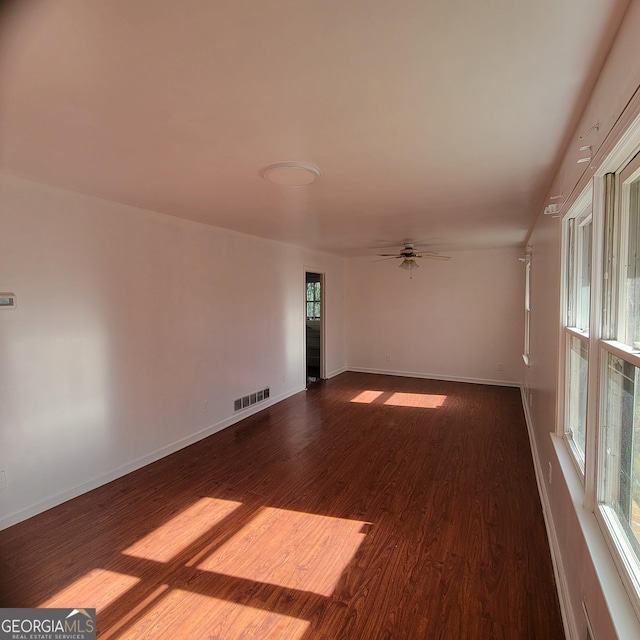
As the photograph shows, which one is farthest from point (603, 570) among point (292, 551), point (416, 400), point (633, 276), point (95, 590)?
point (416, 400)

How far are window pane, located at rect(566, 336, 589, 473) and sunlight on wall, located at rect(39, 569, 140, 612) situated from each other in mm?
2493

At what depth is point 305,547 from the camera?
90.1 inches

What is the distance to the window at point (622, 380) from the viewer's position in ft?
3.76

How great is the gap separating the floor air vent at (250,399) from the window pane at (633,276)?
411 centimetres

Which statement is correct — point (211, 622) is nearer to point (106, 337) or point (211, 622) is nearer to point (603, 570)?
point (603, 570)

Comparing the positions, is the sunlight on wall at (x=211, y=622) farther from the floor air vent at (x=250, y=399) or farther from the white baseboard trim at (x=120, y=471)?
the floor air vent at (x=250, y=399)

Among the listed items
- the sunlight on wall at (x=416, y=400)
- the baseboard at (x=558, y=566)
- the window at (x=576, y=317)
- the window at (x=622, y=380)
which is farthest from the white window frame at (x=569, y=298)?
the sunlight on wall at (x=416, y=400)

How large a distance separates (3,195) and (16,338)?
96 centimetres

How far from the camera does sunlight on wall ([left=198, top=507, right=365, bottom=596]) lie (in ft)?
6.67

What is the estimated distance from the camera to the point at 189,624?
1732 mm

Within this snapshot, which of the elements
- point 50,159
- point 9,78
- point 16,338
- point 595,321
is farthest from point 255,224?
point 595,321

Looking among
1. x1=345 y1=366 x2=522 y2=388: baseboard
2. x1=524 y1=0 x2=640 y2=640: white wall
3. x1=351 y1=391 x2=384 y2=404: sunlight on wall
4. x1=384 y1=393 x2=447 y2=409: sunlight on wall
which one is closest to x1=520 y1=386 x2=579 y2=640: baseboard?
x1=524 y1=0 x2=640 y2=640: white wall

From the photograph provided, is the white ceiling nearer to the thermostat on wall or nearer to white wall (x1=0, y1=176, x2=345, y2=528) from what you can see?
white wall (x1=0, y1=176, x2=345, y2=528)

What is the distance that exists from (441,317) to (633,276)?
5.76 meters
